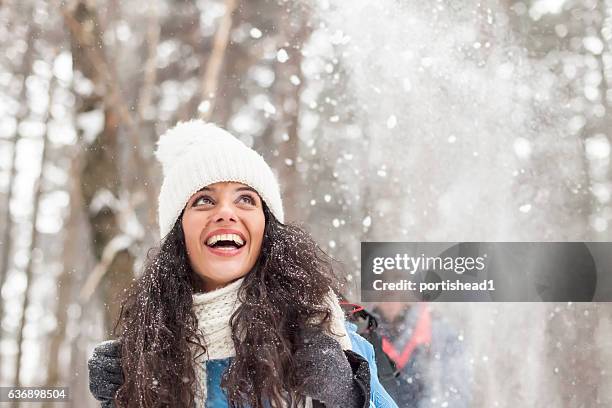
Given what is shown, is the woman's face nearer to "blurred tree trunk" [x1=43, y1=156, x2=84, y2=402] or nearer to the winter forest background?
the winter forest background

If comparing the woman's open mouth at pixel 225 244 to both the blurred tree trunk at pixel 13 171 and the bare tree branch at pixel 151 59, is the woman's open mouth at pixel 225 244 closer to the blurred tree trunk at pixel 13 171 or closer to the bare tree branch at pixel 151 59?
the bare tree branch at pixel 151 59

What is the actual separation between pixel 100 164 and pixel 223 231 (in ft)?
3.69

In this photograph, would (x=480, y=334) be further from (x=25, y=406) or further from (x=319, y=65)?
(x=25, y=406)

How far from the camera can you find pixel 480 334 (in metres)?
2.23

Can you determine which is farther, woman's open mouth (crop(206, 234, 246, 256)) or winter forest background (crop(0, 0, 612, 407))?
winter forest background (crop(0, 0, 612, 407))

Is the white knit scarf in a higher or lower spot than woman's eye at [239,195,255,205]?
lower

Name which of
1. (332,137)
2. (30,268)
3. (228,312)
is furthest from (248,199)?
(30,268)

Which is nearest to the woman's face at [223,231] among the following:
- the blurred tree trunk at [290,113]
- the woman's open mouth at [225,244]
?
the woman's open mouth at [225,244]

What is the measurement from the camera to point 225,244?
1383mm

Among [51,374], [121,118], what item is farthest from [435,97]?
[51,374]

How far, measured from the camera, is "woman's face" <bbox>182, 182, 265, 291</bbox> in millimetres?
1356

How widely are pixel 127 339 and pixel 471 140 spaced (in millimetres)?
1374

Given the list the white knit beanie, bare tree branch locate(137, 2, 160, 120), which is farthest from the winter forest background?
the white knit beanie

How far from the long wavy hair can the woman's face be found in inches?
1.4
